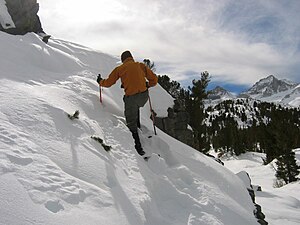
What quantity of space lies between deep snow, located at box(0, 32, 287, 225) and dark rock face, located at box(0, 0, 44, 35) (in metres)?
7.84

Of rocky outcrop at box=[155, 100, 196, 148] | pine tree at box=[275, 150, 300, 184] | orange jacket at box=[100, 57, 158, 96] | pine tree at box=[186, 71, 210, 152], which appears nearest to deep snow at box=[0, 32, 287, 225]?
orange jacket at box=[100, 57, 158, 96]

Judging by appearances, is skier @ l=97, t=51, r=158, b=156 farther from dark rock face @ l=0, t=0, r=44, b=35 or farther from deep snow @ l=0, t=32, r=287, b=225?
dark rock face @ l=0, t=0, r=44, b=35

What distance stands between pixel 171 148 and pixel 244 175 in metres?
3.14

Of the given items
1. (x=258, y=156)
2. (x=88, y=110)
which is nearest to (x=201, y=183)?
(x=88, y=110)

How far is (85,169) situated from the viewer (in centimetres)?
404

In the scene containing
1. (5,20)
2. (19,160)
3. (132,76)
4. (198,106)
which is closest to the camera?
(19,160)

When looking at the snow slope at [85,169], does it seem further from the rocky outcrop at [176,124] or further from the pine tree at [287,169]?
the pine tree at [287,169]

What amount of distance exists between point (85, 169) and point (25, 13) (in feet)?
51.6

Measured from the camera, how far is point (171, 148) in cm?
696

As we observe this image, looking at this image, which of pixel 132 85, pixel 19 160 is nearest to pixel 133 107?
pixel 132 85

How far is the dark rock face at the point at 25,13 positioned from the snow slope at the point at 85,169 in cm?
800

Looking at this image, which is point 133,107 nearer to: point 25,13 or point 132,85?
point 132,85

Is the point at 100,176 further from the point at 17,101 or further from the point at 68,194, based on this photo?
the point at 17,101

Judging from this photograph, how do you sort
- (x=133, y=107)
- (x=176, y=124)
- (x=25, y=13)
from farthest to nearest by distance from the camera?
(x=25, y=13) → (x=176, y=124) → (x=133, y=107)
